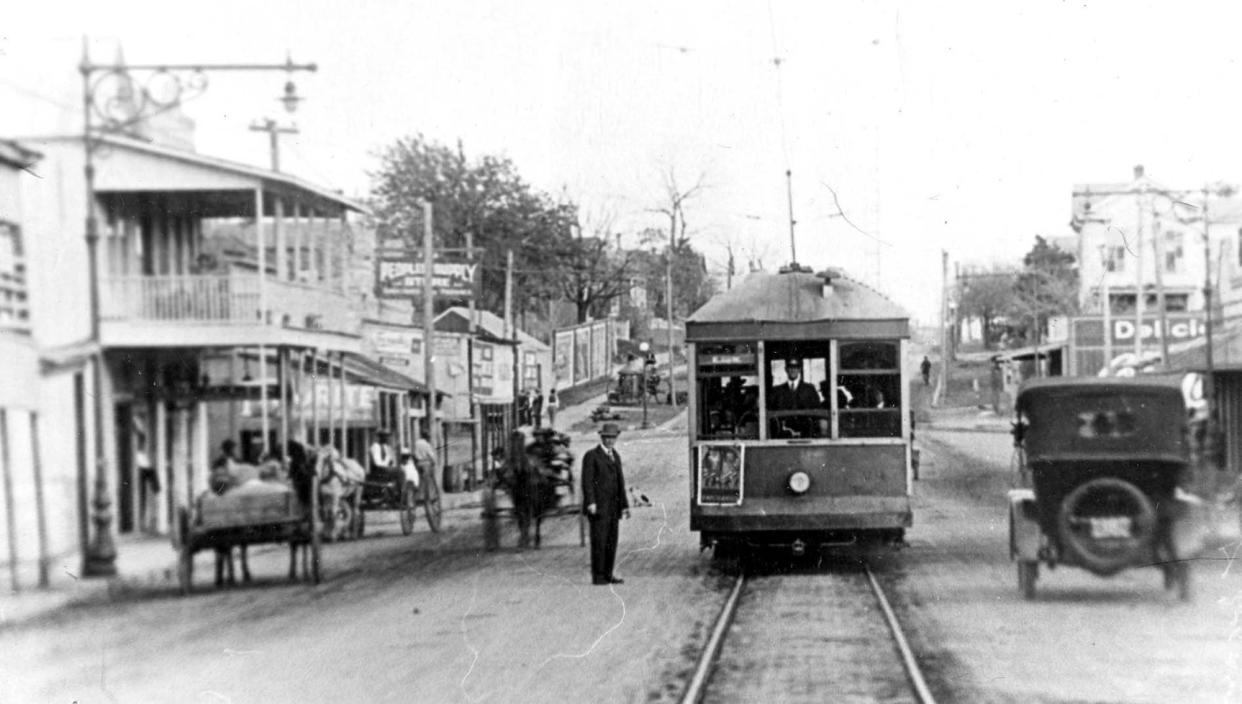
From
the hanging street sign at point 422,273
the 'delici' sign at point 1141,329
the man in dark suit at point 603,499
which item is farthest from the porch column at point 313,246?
the 'delici' sign at point 1141,329

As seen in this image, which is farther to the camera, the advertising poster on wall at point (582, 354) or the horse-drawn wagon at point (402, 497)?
the advertising poster on wall at point (582, 354)

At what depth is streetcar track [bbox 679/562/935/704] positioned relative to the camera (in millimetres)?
7250

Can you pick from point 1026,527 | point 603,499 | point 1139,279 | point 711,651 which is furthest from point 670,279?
point 711,651

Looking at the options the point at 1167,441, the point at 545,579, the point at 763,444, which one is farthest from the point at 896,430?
the point at 545,579

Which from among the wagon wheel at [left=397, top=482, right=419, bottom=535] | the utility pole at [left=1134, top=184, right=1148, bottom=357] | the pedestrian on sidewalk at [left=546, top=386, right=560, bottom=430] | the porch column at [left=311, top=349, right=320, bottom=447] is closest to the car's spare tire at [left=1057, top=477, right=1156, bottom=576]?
the utility pole at [left=1134, top=184, right=1148, bottom=357]

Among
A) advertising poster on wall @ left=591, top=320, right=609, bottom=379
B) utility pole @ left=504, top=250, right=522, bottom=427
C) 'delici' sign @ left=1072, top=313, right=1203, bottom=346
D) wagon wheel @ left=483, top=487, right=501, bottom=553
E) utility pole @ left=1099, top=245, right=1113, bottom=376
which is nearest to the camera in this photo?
utility pole @ left=504, top=250, right=522, bottom=427

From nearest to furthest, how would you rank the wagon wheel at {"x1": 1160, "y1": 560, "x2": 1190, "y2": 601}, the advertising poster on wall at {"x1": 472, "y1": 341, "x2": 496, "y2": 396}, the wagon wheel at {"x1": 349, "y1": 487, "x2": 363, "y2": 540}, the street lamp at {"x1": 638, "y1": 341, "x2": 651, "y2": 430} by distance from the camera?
the wagon wheel at {"x1": 349, "y1": 487, "x2": 363, "y2": 540}, the wagon wheel at {"x1": 1160, "y1": 560, "x2": 1190, "y2": 601}, the advertising poster on wall at {"x1": 472, "y1": 341, "x2": 496, "y2": 396}, the street lamp at {"x1": 638, "y1": 341, "x2": 651, "y2": 430}

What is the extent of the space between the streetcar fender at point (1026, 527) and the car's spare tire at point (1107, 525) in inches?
10.8

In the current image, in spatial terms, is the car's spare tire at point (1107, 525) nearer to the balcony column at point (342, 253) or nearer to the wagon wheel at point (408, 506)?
the wagon wheel at point (408, 506)

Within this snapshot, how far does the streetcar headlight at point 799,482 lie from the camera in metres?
12.0

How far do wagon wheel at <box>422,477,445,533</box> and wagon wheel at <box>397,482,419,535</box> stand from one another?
0.34 feet

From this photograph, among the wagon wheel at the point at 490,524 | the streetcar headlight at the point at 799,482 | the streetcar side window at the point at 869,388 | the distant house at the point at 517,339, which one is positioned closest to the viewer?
the distant house at the point at 517,339

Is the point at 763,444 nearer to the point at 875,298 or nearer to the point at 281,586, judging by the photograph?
the point at 875,298

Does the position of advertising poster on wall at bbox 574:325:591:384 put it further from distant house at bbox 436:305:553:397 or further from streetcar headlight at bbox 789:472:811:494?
streetcar headlight at bbox 789:472:811:494
